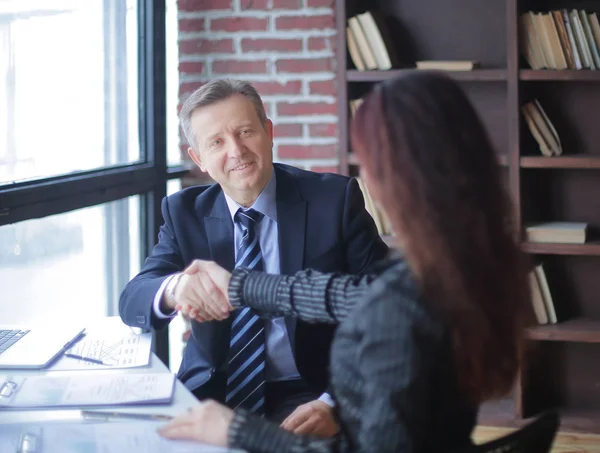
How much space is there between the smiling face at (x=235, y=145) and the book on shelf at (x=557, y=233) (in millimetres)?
1609

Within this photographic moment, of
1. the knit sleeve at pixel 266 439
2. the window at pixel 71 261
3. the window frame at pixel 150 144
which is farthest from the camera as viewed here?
the window frame at pixel 150 144

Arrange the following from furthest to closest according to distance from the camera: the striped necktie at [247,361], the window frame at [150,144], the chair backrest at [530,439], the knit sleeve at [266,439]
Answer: the window frame at [150,144] < the striped necktie at [247,361] < the knit sleeve at [266,439] < the chair backrest at [530,439]

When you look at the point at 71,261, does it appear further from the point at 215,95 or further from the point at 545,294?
the point at 545,294

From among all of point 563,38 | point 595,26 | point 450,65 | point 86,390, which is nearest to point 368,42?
point 450,65

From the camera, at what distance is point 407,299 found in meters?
1.15

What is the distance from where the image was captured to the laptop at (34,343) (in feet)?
5.81

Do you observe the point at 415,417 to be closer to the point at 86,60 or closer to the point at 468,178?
the point at 468,178

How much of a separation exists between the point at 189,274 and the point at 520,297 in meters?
0.88

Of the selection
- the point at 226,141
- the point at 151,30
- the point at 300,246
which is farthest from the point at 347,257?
the point at 151,30

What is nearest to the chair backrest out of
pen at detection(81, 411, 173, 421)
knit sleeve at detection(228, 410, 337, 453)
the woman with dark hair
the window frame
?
the woman with dark hair

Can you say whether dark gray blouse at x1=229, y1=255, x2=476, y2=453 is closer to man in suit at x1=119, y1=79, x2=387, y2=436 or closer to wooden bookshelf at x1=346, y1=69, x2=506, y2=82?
man in suit at x1=119, y1=79, x2=387, y2=436

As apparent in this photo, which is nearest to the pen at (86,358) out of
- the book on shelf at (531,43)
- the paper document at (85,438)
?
the paper document at (85,438)

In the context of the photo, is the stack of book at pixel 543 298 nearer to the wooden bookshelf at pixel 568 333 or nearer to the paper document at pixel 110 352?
the wooden bookshelf at pixel 568 333

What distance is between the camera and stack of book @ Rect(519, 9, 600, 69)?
3.29 metres
